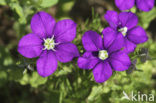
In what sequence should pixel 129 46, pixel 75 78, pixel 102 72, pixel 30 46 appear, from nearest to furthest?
1. pixel 102 72
2. pixel 30 46
3. pixel 129 46
4. pixel 75 78

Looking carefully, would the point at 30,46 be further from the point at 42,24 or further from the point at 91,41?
the point at 91,41

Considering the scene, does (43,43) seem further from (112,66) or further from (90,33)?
(112,66)

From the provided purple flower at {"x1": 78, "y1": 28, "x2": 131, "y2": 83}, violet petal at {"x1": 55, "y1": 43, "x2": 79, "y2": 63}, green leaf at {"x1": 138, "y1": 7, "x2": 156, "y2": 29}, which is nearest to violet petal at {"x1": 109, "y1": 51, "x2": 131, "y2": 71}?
purple flower at {"x1": 78, "y1": 28, "x2": 131, "y2": 83}

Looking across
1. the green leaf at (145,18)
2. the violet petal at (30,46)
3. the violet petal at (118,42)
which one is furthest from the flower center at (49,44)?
the green leaf at (145,18)

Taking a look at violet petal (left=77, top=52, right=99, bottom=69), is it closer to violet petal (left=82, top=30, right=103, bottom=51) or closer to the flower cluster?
the flower cluster

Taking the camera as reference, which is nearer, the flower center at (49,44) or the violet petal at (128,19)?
the flower center at (49,44)

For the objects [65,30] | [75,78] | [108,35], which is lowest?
[75,78]

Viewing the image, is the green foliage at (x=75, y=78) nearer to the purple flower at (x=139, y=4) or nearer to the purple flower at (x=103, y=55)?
the purple flower at (x=103, y=55)

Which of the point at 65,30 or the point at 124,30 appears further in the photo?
the point at 124,30

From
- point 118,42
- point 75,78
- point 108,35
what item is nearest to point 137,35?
point 118,42
